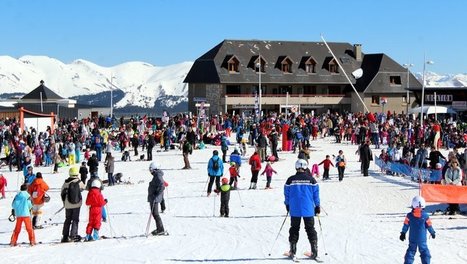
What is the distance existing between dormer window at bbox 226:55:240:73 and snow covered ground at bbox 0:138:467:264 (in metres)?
39.6

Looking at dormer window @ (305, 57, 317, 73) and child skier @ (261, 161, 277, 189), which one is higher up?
dormer window @ (305, 57, 317, 73)

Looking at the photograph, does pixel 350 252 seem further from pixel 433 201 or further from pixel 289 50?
pixel 289 50

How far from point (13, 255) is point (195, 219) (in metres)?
5.21

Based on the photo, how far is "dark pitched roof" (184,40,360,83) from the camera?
65.2 m

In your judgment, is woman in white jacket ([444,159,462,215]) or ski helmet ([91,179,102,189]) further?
woman in white jacket ([444,159,462,215])

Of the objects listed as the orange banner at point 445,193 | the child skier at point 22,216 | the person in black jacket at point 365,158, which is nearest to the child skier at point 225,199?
the orange banner at point 445,193

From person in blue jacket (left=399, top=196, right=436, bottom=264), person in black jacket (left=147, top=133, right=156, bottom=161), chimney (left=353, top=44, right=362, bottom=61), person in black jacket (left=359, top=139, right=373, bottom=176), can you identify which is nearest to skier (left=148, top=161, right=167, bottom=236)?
person in blue jacket (left=399, top=196, right=436, bottom=264)

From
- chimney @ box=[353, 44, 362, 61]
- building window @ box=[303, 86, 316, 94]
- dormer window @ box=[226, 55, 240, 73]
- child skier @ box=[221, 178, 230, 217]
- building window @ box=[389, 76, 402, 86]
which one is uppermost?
chimney @ box=[353, 44, 362, 61]

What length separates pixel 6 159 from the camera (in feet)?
108

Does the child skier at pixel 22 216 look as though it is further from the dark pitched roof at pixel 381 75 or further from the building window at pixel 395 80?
the building window at pixel 395 80

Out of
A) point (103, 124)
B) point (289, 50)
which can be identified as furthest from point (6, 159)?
point (289, 50)

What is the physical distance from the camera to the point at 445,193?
1733 centimetres

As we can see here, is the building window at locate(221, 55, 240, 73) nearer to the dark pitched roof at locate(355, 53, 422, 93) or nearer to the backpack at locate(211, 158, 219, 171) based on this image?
the dark pitched roof at locate(355, 53, 422, 93)

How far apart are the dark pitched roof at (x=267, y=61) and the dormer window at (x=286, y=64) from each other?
39 cm
